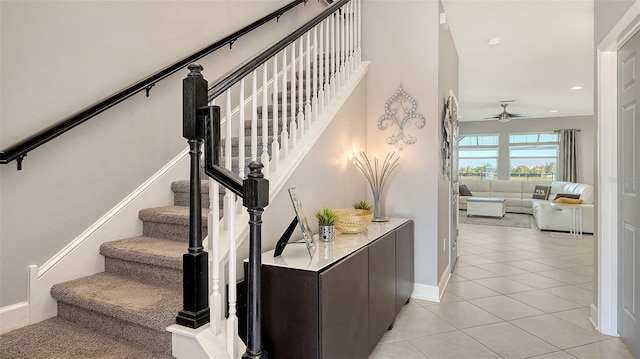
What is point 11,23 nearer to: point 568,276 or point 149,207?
point 149,207

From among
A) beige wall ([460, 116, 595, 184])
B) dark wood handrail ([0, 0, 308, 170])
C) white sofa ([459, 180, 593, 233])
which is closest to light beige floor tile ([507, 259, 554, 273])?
white sofa ([459, 180, 593, 233])

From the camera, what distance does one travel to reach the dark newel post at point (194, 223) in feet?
4.97

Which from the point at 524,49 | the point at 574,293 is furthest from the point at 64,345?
the point at 524,49

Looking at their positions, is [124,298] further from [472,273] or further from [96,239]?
[472,273]

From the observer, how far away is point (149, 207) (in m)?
2.52

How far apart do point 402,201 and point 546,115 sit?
9143 mm

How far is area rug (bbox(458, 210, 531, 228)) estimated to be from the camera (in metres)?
7.98

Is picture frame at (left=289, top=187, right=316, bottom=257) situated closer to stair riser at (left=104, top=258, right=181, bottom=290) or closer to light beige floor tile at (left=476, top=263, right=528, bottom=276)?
stair riser at (left=104, top=258, right=181, bottom=290)

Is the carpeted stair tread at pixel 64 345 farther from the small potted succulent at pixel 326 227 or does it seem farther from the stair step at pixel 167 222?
the small potted succulent at pixel 326 227

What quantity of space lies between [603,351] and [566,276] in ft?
6.45

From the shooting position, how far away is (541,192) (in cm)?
962

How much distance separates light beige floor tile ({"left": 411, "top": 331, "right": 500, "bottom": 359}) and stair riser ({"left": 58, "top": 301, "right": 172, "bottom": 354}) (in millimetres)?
1613

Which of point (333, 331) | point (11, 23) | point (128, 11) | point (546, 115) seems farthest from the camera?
point (546, 115)

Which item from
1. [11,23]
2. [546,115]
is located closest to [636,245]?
[11,23]
